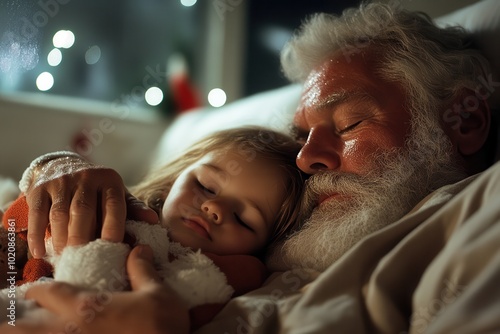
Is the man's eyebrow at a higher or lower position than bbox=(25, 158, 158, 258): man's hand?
higher

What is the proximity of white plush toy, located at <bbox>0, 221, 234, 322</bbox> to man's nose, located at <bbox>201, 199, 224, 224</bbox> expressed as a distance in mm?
127

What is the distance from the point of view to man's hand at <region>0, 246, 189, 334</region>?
555 mm

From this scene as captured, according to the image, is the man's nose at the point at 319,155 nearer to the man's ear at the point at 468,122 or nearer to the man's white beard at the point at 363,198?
the man's white beard at the point at 363,198

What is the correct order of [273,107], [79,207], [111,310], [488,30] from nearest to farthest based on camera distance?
[111,310] → [79,207] → [488,30] → [273,107]

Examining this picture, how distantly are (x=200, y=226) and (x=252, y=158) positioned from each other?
0.19 m

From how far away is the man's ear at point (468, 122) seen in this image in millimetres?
1034

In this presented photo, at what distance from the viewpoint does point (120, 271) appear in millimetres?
658

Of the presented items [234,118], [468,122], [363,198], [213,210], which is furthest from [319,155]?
[234,118]

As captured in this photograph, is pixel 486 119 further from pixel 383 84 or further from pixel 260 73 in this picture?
Result: pixel 260 73

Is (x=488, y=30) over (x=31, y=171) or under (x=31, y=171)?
over

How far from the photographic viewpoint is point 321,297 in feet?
1.99

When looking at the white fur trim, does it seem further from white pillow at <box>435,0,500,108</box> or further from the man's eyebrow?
white pillow at <box>435,0,500,108</box>

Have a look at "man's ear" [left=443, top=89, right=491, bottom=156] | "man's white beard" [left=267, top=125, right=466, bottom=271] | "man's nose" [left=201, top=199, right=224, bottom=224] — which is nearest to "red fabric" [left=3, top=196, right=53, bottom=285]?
"man's nose" [left=201, top=199, right=224, bottom=224]

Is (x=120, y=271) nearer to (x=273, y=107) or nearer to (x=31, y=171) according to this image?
(x=31, y=171)
